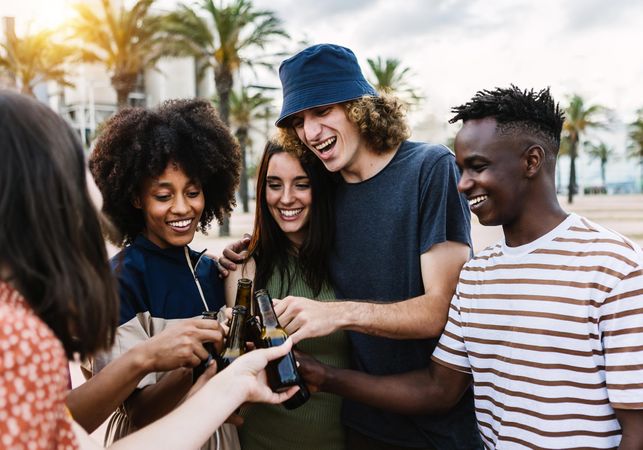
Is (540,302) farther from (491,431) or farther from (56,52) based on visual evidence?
(56,52)

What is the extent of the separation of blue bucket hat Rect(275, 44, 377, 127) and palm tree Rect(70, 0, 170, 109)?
73.7 feet

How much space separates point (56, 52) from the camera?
25672 mm

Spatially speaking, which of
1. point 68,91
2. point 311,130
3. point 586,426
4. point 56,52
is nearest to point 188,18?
point 56,52

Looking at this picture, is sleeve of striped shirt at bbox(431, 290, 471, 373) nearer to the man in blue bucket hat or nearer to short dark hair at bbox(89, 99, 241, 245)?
the man in blue bucket hat

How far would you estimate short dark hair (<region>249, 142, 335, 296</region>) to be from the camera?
291 centimetres

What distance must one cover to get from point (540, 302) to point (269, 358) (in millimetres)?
966

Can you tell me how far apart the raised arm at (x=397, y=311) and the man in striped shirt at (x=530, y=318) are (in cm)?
12

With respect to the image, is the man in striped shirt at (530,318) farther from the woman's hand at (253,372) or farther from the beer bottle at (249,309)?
the woman's hand at (253,372)

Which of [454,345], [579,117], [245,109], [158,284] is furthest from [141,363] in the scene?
[579,117]

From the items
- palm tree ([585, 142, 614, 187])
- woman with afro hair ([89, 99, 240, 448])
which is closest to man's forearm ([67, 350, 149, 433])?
woman with afro hair ([89, 99, 240, 448])

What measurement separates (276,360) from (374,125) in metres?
1.31

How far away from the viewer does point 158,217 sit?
105 inches

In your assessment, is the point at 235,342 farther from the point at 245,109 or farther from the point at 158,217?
the point at 245,109

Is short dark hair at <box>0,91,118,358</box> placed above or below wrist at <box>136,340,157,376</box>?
above
